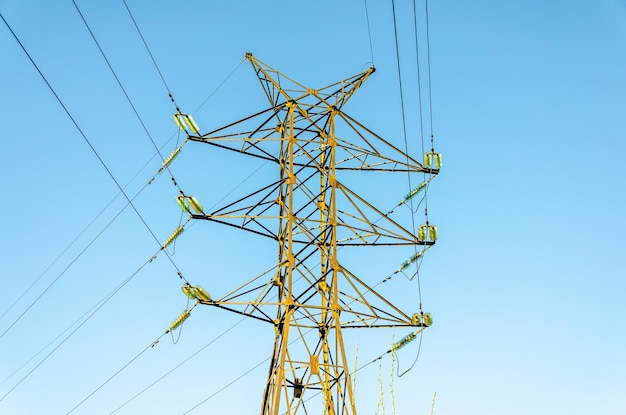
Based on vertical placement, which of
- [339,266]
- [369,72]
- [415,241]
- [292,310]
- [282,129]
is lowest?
[292,310]

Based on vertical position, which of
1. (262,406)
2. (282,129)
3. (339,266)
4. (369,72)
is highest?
(369,72)

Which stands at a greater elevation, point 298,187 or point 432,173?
point 432,173

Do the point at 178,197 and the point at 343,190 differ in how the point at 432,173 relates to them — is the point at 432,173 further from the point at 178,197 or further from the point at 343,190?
the point at 178,197

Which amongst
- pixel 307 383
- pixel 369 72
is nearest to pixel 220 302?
pixel 307 383

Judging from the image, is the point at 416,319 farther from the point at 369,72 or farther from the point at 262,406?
the point at 369,72

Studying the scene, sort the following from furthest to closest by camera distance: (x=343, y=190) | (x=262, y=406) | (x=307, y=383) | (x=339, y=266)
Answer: (x=343, y=190) < (x=339, y=266) < (x=307, y=383) < (x=262, y=406)

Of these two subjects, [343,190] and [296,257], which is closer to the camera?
[296,257]

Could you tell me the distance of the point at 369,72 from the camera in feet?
49.2

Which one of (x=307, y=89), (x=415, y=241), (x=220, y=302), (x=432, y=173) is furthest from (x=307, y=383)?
(x=307, y=89)

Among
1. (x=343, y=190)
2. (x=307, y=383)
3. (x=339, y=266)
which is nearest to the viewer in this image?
(x=307, y=383)

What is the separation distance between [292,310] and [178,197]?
3685 millimetres

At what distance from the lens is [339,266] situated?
39.3 feet

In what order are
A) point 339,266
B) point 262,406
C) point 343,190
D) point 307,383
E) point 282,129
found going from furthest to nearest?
point 282,129 < point 343,190 < point 339,266 < point 307,383 < point 262,406

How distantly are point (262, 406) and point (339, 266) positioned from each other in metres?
3.21
